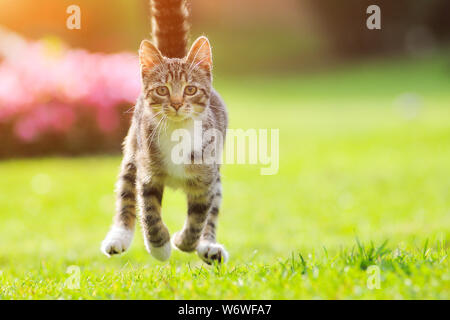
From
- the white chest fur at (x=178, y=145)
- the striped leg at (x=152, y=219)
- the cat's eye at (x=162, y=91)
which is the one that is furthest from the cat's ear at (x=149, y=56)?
the striped leg at (x=152, y=219)

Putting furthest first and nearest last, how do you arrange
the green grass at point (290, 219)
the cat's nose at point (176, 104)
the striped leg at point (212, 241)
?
the striped leg at point (212, 241) < the cat's nose at point (176, 104) < the green grass at point (290, 219)

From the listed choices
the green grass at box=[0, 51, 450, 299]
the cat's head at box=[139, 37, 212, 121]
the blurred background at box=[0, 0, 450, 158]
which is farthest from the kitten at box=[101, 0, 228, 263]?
the blurred background at box=[0, 0, 450, 158]

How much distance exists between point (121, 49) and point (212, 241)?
54.2 feet

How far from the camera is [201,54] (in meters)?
3.21

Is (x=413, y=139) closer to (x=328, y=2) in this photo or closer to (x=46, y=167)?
(x=46, y=167)

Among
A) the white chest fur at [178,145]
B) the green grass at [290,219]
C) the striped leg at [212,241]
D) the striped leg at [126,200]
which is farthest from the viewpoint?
the striped leg at [126,200]

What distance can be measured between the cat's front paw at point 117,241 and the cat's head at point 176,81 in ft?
2.51

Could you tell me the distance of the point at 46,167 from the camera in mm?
9477

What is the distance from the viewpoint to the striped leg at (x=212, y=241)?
354cm

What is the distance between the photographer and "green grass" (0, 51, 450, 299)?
122 inches

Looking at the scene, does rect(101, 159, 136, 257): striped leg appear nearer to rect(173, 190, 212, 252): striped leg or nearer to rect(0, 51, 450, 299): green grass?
rect(0, 51, 450, 299): green grass

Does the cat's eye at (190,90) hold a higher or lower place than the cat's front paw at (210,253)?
higher

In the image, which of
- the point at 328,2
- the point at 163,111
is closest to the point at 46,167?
the point at 163,111

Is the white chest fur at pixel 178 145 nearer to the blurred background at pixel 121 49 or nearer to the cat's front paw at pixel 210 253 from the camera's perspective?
the cat's front paw at pixel 210 253
